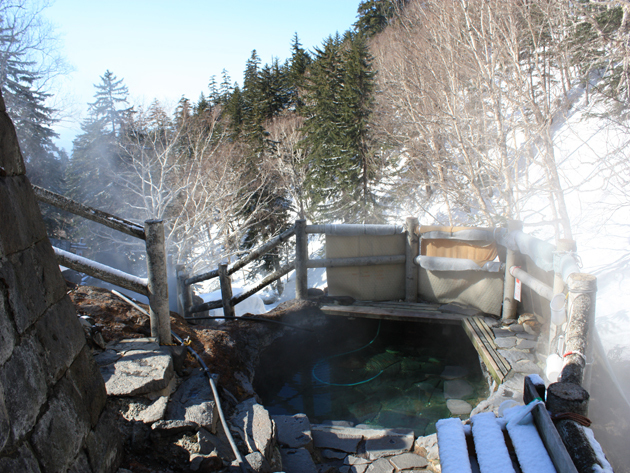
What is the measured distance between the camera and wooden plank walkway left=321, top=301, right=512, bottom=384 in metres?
4.46

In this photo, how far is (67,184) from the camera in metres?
26.3

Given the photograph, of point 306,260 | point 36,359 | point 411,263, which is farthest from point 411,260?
point 36,359

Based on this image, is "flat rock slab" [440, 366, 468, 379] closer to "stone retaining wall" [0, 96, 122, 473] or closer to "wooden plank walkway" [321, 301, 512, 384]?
"wooden plank walkway" [321, 301, 512, 384]

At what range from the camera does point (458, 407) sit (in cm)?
431

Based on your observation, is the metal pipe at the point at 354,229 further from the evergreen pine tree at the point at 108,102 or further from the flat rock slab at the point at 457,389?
the evergreen pine tree at the point at 108,102

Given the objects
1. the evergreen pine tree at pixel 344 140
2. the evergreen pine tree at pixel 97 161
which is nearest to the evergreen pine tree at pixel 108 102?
the evergreen pine tree at pixel 97 161

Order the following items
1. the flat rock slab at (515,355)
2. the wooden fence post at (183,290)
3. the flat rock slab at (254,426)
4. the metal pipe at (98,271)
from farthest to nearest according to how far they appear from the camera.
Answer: the wooden fence post at (183,290)
the flat rock slab at (515,355)
the metal pipe at (98,271)
the flat rock slab at (254,426)

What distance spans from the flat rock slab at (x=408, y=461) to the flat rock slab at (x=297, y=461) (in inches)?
27.7

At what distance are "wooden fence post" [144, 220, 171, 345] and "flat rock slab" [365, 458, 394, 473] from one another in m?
2.01

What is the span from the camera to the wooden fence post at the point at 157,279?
3.16 meters

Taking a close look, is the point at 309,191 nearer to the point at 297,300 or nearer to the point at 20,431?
the point at 297,300

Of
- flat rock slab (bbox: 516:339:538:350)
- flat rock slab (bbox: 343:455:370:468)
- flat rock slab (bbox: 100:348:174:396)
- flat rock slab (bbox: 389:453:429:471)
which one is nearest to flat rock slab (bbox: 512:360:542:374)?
flat rock slab (bbox: 516:339:538:350)

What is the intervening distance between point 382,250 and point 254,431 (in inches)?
144

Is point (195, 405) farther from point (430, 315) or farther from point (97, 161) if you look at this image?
point (97, 161)
